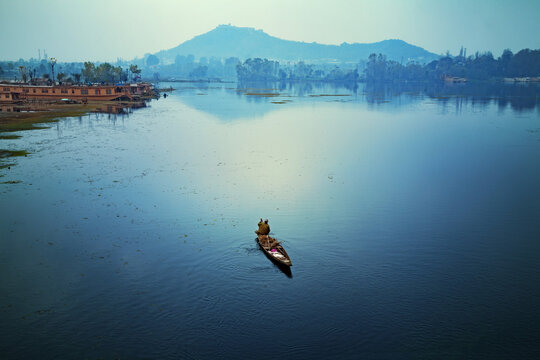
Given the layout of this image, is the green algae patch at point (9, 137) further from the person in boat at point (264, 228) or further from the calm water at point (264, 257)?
the person in boat at point (264, 228)

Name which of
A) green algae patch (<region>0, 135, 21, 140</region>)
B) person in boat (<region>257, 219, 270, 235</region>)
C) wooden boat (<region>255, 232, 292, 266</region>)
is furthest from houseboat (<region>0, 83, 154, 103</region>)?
wooden boat (<region>255, 232, 292, 266</region>)

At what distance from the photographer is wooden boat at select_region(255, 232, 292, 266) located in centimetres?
3011

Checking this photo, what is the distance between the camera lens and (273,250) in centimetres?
3148

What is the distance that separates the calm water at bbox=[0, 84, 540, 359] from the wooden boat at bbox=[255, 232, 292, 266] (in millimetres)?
904

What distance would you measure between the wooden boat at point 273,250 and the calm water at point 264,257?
2.97ft

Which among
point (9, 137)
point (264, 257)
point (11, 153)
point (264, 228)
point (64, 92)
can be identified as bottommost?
point (264, 257)

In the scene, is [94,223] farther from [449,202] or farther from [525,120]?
[525,120]

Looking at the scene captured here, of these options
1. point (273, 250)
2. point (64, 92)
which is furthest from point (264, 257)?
point (64, 92)

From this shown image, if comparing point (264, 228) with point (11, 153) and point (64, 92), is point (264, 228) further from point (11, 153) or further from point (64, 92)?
point (64, 92)

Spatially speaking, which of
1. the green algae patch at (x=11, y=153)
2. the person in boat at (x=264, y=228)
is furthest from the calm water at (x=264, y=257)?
the person in boat at (x=264, y=228)

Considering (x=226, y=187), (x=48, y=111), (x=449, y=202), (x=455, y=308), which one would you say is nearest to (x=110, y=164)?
(x=226, y=187)

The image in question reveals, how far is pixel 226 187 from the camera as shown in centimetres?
4972

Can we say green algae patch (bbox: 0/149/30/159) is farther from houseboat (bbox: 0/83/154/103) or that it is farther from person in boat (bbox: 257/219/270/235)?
houseboat (bbox: 0/83/154/103)

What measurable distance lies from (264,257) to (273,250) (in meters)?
1.04
